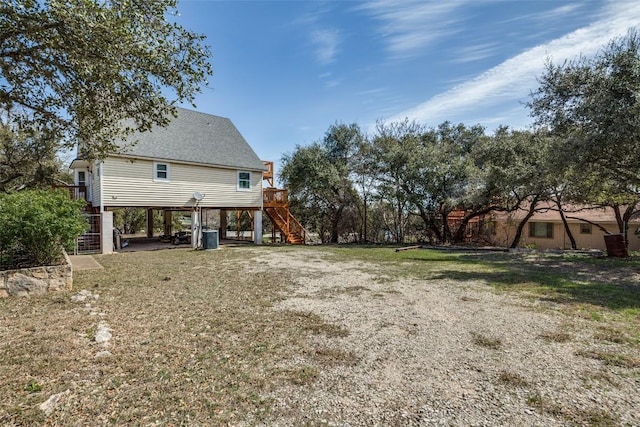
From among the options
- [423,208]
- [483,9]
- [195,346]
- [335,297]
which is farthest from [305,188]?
[195,346]

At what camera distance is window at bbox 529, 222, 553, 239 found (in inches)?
858

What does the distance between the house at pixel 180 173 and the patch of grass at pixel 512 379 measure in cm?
1292

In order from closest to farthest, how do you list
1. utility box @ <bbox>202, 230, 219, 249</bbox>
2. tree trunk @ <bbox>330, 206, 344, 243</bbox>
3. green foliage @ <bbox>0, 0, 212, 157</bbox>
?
1. green foliage @ <bbox>0, 0, 212, 157</bbox>
2. utility box @ <bbox>202, 230, 219, 249</bbox>
3. tree trunk @ <bbox>330, 206, 344, 243</bbox>

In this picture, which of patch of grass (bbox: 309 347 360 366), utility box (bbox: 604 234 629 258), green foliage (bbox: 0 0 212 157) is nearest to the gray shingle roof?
green foliage (bbox: 0 0 212 157)

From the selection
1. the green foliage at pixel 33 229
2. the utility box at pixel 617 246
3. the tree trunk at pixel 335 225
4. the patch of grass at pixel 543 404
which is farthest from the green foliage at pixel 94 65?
the tree trunk at pixel 335 225

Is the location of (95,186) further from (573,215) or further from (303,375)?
(573,215)

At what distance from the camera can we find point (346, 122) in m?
20.2

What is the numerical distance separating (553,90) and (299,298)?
10.3 m

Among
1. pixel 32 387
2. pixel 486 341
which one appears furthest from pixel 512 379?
pixel 32 387

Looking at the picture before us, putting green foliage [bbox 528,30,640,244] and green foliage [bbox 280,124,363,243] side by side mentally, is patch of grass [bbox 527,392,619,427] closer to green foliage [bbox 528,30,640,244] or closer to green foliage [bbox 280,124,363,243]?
green foliage [bbox 528,30,640,244]

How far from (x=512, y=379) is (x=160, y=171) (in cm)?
1570

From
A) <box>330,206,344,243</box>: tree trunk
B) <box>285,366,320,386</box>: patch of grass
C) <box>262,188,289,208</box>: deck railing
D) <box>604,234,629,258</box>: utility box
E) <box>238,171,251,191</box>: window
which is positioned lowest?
<box>285,366,320,386</box>: patch of grass

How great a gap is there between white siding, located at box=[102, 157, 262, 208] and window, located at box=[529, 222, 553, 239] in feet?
60.6

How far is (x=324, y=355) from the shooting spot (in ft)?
12.0
